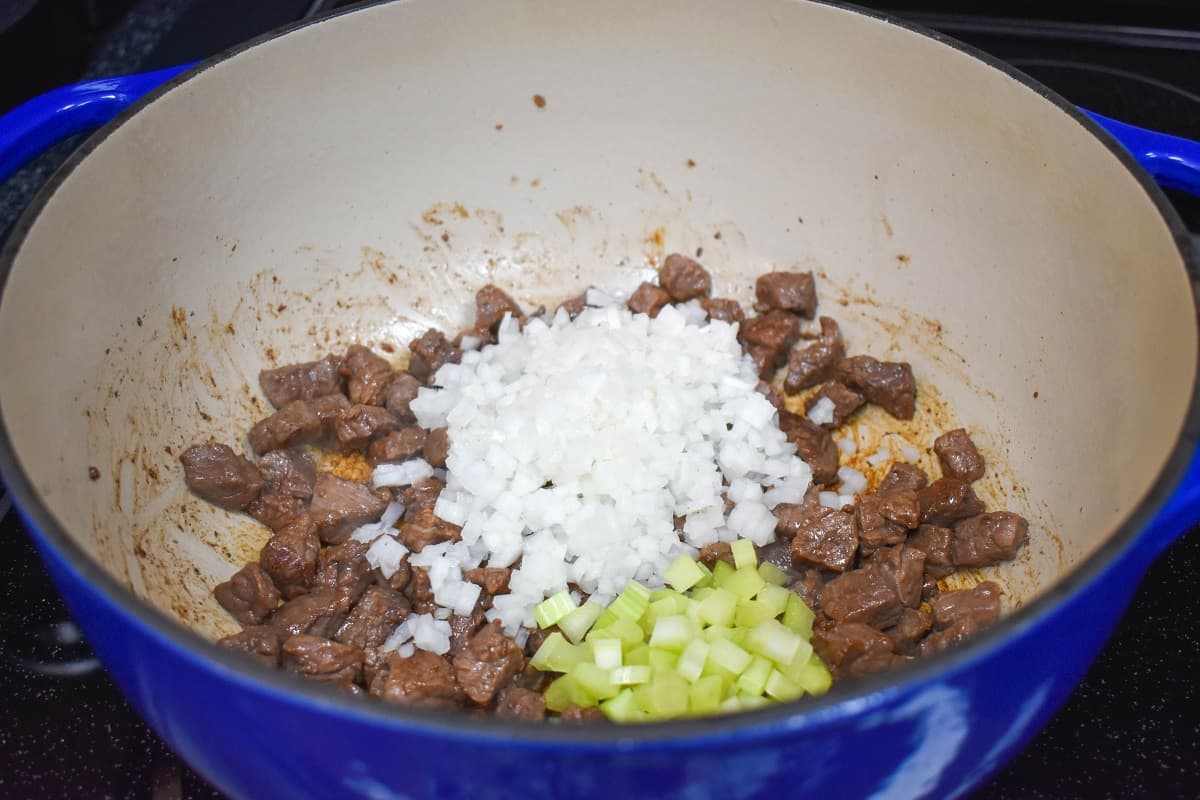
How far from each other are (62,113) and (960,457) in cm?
181

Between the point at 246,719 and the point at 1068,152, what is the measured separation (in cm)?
158

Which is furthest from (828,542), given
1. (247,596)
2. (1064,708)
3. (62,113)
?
(62,113)

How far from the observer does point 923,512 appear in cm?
217

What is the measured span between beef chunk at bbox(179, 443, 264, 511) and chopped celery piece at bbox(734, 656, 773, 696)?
103 cm

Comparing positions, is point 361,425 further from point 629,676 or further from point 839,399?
point 839,399

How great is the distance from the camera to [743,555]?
2090 mm

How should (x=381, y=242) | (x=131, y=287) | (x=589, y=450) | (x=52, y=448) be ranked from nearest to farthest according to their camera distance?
(x=52, y=448) → (x=131, y=287) → (x=589, y=450) → (x=381, y=242)

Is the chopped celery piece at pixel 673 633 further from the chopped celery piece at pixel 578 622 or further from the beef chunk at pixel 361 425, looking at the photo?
the beef chunk at pixel 361 425

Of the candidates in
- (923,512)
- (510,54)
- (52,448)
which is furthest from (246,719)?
(510,54)

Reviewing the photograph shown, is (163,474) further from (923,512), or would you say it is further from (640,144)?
(923,512)

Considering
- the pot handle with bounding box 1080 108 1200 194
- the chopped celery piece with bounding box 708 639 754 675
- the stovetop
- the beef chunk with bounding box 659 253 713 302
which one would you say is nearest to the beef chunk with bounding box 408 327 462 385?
the beef chunk with bounding box 659 253 713 302

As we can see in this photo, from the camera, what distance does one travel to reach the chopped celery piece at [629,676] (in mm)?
1808

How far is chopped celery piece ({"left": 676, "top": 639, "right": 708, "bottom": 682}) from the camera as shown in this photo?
1.80 metres

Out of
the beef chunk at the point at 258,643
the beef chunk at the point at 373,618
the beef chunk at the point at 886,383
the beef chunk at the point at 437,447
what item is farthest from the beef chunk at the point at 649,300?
the beef chunk at the point at 258,643
